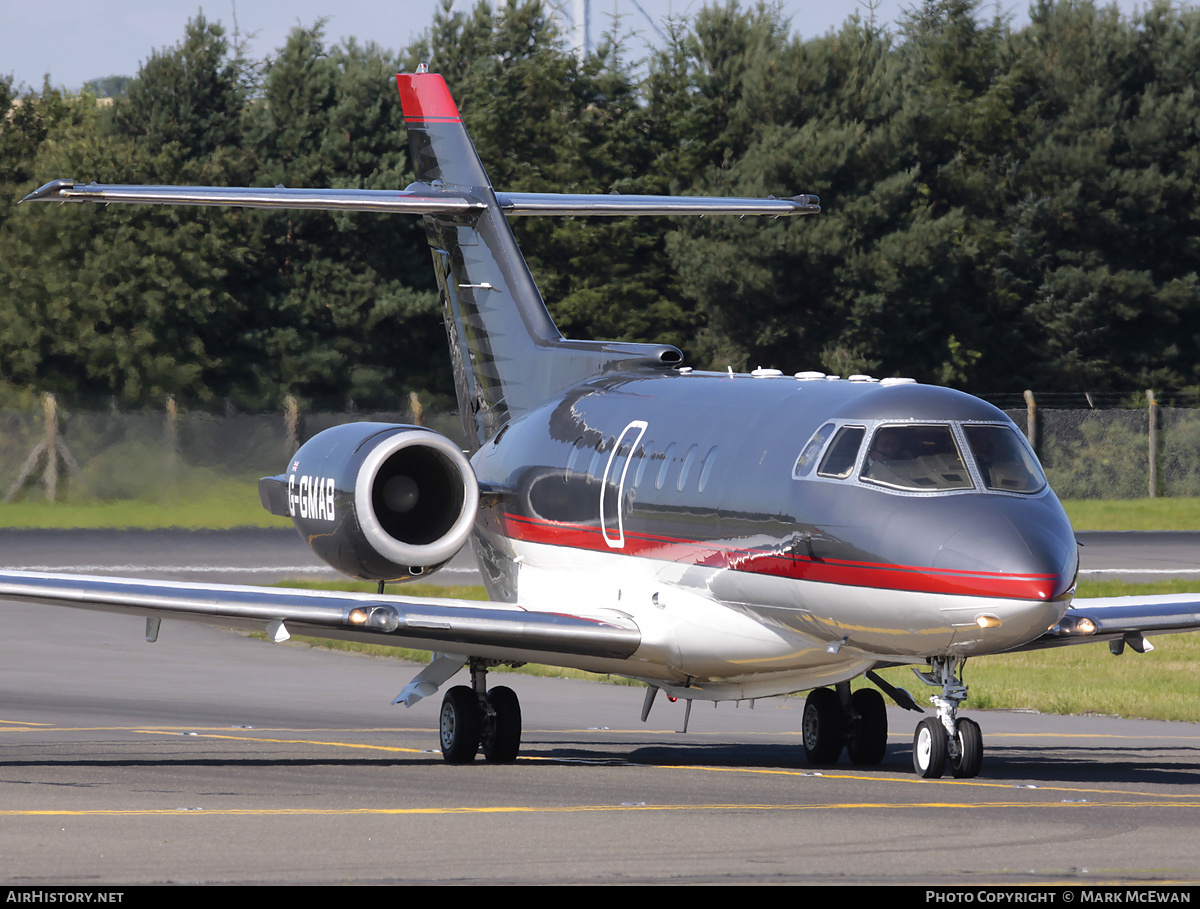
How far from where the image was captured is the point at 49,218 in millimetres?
53656

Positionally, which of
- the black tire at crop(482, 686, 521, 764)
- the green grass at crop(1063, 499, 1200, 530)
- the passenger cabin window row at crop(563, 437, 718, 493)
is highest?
the passenger cabin window row at crop(563, 437, 718, 493)

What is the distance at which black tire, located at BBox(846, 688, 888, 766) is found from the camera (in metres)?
16.2

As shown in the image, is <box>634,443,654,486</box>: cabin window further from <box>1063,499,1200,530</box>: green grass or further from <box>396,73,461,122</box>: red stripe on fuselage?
<box>1063,499,1200,530</box>: green grass

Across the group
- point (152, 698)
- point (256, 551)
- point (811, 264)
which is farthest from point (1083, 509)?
point (152, 698)

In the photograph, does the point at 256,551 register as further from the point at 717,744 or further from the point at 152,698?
the point at 717,744

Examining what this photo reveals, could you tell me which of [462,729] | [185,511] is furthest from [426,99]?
[185,511]

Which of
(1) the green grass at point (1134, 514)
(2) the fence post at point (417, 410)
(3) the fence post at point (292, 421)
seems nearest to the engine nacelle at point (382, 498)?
(2) the fence post at point (417, 410)

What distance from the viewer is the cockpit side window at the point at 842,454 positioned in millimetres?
13336

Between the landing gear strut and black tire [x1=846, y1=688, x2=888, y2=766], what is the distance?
2.54 m

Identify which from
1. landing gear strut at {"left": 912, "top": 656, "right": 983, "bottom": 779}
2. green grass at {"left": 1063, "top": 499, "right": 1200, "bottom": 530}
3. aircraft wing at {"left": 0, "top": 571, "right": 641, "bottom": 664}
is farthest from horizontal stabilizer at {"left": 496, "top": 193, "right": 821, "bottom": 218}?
green grass at {"left": 1063, "top": 499, "right": 1200, "bottom": 530}

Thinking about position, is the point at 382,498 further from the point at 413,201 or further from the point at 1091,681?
the point at 1091,681

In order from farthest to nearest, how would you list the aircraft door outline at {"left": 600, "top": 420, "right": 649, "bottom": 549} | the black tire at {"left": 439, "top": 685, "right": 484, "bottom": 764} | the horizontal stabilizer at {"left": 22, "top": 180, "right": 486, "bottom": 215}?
the horizontal stabilizer at {"left": 22, "top": 180, "right": 486, "bottom": 215}
the black tire at {"left": 439, "top": 685, "right": 484, "bottom": 764}
the aircraft door outline at {"left": 600, "top": 420, "right": 649, "bottom": 549}

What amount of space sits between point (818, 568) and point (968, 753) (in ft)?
5.65

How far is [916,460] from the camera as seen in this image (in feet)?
43.0
